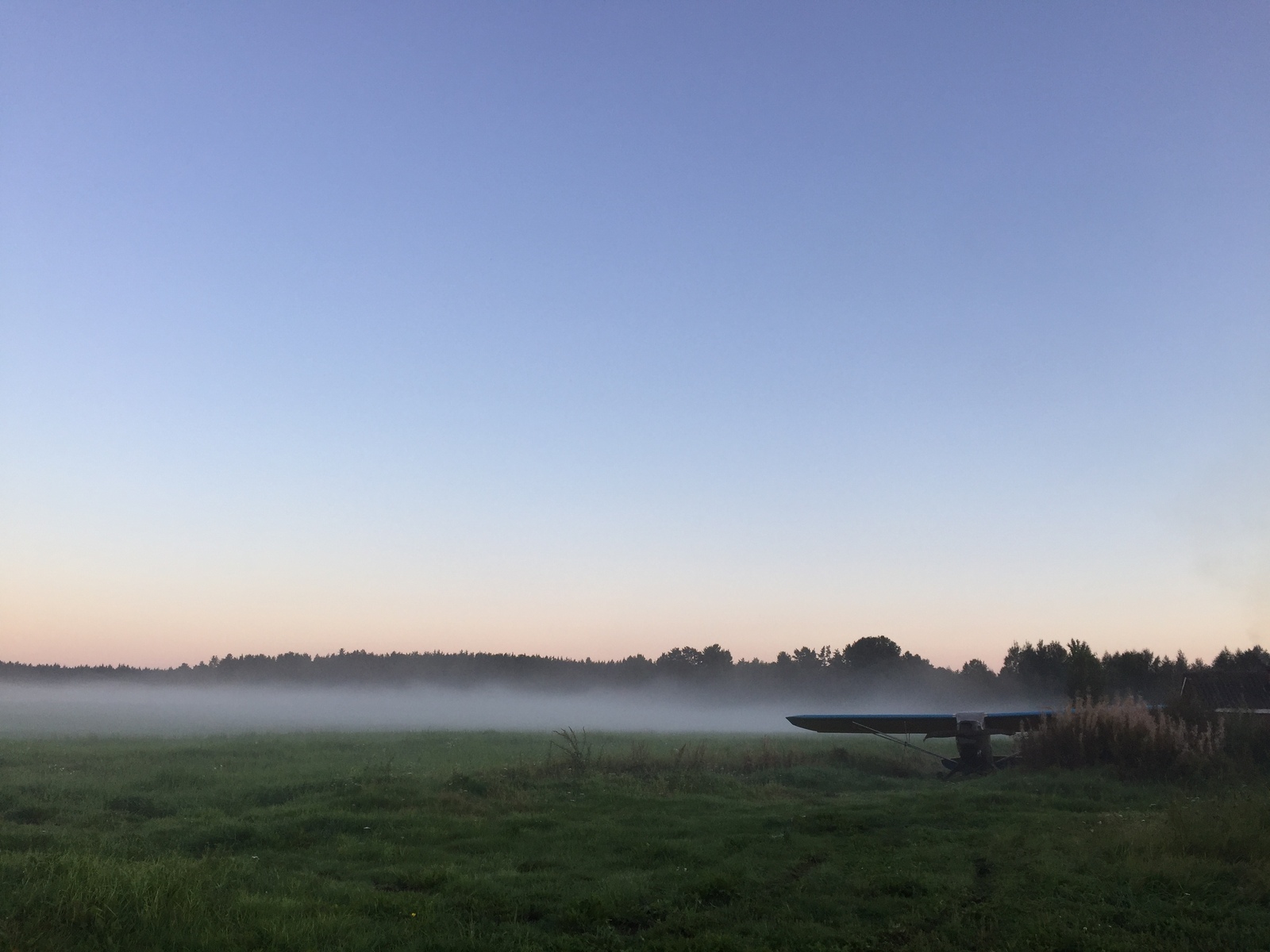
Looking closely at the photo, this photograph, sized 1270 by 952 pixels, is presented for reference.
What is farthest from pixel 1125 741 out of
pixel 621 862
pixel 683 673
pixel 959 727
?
pixel 683 673

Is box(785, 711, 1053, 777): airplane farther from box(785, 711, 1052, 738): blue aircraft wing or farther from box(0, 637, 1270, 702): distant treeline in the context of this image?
box(0, 637, 1270, 702): distant treeline

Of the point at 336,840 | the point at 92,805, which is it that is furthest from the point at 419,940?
the point at 92,805

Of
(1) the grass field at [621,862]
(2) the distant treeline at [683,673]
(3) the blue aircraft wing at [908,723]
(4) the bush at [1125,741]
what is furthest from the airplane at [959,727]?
(2) the distant treeline at [683,673]

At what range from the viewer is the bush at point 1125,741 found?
1988 cm

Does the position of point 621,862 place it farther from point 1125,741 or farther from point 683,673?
point 683,673

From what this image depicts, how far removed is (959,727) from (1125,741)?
5.95m

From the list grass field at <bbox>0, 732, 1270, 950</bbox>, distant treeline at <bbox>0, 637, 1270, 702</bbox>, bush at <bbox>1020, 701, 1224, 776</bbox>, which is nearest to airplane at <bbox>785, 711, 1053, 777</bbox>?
bush at <bbox>1020, 701, 1224, 776</bbox>

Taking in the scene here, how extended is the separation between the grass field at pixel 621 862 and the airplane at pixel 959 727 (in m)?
4.38

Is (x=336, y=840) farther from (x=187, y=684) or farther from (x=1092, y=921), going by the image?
(x=187, y=684)

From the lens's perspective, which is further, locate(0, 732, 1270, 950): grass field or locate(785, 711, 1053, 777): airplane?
locate(785, 711, 1053, 777): airplane

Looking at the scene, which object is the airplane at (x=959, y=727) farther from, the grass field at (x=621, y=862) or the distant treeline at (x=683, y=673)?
the distant treeline at (x=683, y=673)

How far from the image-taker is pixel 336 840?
13945 millimetres

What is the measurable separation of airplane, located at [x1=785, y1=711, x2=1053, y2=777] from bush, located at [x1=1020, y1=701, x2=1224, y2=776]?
1646 mm

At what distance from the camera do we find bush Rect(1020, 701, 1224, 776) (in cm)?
1988
